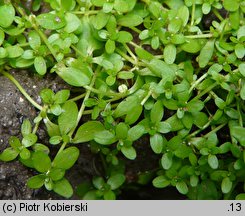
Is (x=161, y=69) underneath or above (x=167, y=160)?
above

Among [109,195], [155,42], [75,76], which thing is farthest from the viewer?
[109,195]

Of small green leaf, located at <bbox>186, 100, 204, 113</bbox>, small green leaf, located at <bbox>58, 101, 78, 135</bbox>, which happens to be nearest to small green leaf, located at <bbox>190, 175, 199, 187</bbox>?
small green leaf, located at <bbox>186, 100, 204, 113</bbox>

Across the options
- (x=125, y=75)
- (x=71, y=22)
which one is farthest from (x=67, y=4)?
(x=125, y=75)

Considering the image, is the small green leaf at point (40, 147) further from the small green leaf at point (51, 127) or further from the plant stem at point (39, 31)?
the plant stem at point (39, 31)

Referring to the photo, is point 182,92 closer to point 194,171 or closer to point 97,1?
point 194,171

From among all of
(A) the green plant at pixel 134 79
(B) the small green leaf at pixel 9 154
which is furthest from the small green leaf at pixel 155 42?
(B) the small green leaf at pixel 9 154

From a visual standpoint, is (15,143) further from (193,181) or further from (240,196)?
(240,196)
